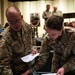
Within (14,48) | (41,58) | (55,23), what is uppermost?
(55,23)

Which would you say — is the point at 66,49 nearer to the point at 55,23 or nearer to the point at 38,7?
the point at 55,23

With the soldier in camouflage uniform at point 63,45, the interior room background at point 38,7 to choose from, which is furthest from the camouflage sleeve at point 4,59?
the interior room background at point 38,7

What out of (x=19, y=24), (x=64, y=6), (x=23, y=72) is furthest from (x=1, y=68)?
(x=64, y=6)

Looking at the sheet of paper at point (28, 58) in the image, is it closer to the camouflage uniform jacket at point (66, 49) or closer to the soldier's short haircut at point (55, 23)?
the camouflage uniform jacket at point (66, 49)

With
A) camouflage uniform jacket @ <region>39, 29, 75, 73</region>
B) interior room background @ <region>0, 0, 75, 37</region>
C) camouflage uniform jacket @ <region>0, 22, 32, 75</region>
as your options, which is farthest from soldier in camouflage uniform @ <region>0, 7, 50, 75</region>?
interior room background @ <region>0, 0, 75, 37</region>

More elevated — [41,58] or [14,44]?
[14,44]

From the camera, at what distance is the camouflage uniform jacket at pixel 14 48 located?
1.78 meters

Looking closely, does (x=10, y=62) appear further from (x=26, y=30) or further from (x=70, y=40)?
(x=70, y=40)

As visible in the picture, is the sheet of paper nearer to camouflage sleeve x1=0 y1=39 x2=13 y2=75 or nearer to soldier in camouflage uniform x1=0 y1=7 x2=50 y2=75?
soldier in camouflage uniform x1=0 y1=7 x2=50 y2=75

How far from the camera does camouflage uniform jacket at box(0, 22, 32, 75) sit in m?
1.78

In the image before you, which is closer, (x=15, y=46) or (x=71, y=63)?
(x=71, y=63)

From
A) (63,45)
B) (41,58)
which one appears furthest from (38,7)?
(63,45)

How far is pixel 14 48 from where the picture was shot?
1905 mm

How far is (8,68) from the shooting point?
179 centimetres
